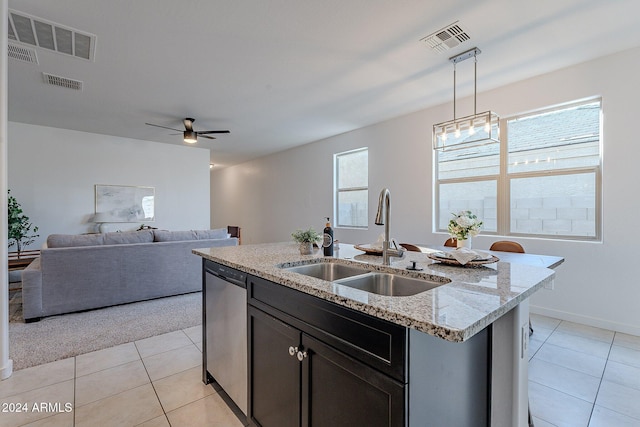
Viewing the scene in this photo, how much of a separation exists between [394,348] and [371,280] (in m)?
0.69

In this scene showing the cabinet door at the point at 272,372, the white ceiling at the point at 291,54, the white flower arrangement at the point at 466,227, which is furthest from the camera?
the white flower arrangement at the point at 466,227

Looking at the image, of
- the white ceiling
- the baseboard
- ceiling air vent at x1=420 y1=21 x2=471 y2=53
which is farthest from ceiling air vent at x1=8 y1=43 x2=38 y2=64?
the baseboard

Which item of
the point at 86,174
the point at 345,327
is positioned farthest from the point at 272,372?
the point at 86,174

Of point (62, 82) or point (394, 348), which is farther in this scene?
point (62, 82)

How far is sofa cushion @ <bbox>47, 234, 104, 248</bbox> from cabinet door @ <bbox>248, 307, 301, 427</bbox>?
2996 millimetres

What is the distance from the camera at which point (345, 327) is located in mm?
1019

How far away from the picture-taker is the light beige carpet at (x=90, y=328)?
8.01 feet

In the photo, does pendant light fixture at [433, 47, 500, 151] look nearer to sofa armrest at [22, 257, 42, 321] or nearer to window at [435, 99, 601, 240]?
window at [435, 99, 601, 240]

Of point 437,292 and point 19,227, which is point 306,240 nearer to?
point 437,292

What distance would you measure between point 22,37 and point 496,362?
4172mm

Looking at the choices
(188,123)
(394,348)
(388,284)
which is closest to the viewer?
(394,348)

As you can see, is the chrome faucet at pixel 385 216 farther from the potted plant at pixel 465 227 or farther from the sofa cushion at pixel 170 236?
the sofa cushion at pixel 170 236

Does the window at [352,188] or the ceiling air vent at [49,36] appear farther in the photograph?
the window at [352,188]

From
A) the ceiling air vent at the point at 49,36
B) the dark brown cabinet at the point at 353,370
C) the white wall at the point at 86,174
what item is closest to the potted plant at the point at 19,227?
the white wall at the point at 86,174
